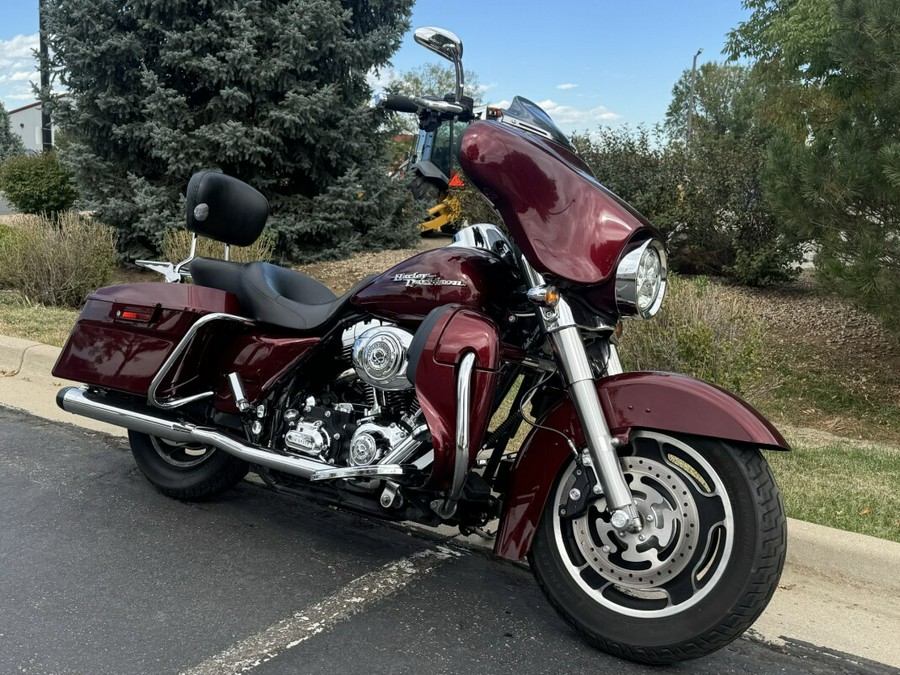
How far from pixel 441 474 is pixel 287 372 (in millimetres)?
953

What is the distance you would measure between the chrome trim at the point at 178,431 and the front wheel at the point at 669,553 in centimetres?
91

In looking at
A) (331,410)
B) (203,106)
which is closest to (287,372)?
(331,410)

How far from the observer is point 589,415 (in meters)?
2.76

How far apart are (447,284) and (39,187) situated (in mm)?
16946

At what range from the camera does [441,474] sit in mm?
2936

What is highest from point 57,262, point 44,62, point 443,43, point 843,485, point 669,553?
point 44,62

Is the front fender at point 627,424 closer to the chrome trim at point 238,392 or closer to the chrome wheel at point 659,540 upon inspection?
the chrome wheel at point 659,540

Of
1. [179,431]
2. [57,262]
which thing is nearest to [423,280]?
[179,431]

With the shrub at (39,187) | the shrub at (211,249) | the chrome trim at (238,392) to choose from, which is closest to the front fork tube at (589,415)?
the chrome trim at (238,392)

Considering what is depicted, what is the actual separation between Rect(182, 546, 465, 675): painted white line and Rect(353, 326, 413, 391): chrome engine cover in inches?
30.5

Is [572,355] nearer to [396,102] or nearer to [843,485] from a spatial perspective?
[396,102]

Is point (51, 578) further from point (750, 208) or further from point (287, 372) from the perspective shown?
point (750, 208)

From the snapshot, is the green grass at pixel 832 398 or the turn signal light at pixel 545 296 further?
the green grass at pixel 832 398

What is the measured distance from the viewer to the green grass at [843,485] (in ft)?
12.7
